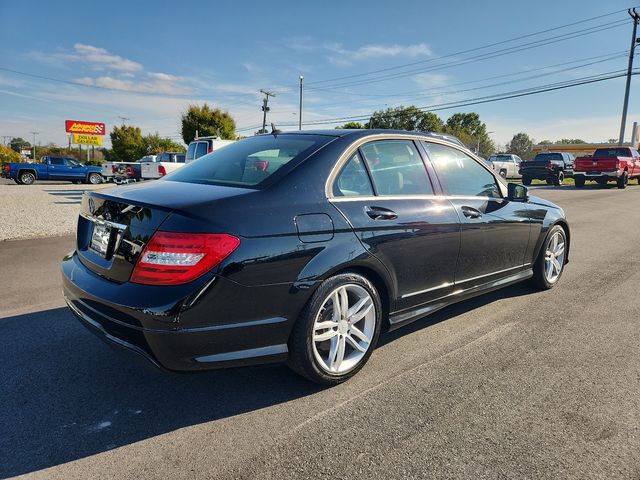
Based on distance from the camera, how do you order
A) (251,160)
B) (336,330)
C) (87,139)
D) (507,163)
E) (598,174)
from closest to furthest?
(336,330), (251,160), (598,174), (507,163), (87,139)

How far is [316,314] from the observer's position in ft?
8.38

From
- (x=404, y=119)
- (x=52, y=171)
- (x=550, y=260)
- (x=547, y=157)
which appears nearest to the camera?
(x=550, y=260)

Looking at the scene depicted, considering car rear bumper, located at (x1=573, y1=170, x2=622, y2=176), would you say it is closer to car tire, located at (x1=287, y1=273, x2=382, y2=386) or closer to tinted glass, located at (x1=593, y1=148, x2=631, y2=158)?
tinted glass, located at (x1=593, y1=148, x2=631, y2=158)

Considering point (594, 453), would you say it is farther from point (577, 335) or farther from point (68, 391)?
point (68, 391)

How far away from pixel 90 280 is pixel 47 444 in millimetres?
854

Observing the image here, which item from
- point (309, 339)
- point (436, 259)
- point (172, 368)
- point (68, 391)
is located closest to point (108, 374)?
point (68, 391)

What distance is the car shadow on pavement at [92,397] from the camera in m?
2.18

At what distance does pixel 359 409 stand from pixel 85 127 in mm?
67125

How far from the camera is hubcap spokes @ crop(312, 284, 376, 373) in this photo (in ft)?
8.82

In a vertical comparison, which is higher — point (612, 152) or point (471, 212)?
point (612, 152)

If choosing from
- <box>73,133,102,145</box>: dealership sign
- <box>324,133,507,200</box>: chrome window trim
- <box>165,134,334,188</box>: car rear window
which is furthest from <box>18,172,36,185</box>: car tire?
<box>73,133,102,145</box>: dealership sign

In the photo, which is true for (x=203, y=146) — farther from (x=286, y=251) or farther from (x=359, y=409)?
(x=359, y=409)

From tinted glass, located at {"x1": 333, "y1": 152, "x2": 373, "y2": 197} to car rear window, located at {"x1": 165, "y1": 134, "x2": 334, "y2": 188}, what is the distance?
24cm

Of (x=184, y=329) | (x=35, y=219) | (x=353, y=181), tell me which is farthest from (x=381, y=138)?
(x=35, y=219)
